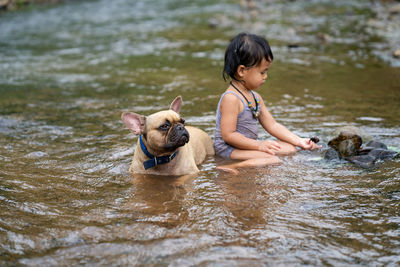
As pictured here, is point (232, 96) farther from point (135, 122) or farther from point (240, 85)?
point (135, 122)

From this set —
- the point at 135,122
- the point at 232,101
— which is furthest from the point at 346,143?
the point at 135,122

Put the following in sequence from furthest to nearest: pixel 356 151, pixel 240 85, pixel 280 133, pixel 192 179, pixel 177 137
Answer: pixel 280 133 < pixel 240 85 < pixel 356 151 < pixel 192 179 < pixel 177 137

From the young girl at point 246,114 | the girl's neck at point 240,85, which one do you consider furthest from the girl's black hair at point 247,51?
the girl's neck at point 240,85

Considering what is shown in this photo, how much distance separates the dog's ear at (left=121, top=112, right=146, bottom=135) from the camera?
4.80 meters

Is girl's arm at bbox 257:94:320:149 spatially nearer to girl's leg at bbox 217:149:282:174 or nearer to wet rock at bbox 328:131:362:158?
wet rock at bbox 328:131:362:158

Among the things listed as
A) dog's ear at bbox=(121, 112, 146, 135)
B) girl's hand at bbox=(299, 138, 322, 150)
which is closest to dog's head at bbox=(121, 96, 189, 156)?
dog's ear at bbox=(121, 112, 146, 135)

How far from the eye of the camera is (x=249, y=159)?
5418mm

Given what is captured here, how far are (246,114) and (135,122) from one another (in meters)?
1.50

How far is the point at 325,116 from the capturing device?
7.04 metres

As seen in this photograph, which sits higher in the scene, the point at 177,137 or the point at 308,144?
the point at 177,137

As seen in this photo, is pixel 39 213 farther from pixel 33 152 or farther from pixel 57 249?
pixel 33 152

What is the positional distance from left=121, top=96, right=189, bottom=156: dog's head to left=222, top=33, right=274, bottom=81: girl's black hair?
939 mm

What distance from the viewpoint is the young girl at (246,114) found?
5.34m

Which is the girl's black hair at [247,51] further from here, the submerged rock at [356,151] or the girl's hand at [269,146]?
the submerged rock at [356,151]
